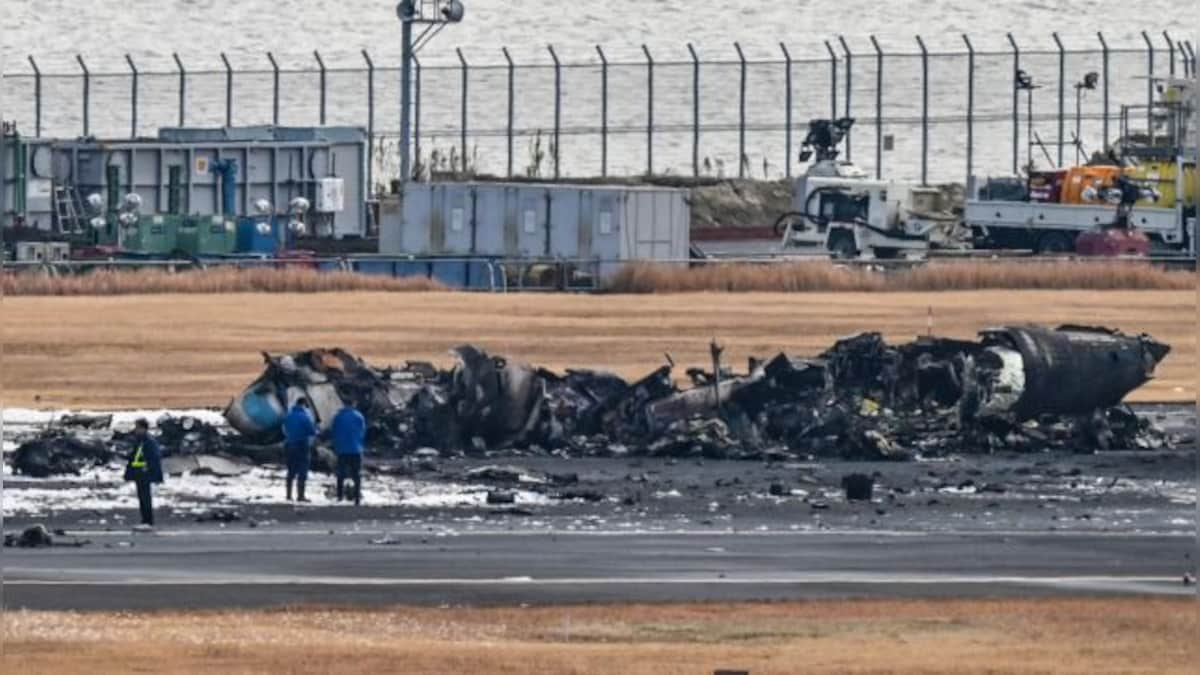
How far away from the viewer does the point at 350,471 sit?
40.1 m

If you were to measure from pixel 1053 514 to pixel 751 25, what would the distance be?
331 feet

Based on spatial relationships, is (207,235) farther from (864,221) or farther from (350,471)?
(350,471)

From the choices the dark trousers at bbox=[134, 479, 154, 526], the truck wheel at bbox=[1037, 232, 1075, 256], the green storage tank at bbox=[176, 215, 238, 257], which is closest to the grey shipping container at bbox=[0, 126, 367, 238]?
the green storage tank at bbox=[176, 215, 238, 257]

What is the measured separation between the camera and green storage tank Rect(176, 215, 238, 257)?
261 ft

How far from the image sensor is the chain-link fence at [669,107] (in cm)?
11094

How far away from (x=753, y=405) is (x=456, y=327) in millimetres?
14749

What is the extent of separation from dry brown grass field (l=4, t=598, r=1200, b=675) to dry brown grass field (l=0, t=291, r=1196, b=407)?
22.5 m

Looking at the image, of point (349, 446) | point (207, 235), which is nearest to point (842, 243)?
point (207, 235)

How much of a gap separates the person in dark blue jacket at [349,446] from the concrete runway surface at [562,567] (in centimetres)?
196

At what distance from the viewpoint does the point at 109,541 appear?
35.5 m

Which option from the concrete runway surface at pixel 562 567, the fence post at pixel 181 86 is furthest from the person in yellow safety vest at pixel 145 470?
the fence post at pixel 181 86

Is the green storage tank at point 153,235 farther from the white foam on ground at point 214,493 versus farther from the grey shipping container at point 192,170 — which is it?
the white foam on ground at point 214,493

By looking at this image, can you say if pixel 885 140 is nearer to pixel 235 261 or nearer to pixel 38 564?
pixel 235 261

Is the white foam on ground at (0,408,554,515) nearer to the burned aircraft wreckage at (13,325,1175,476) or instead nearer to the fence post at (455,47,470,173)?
the burned aircraft wreckage at (13,325,1175,476)
